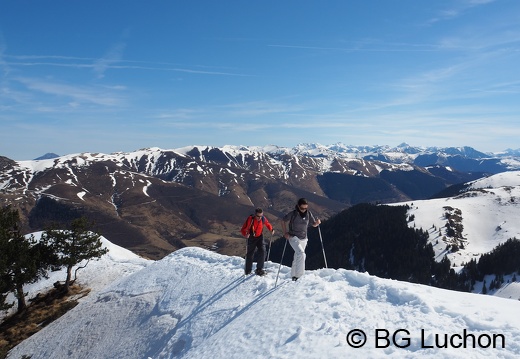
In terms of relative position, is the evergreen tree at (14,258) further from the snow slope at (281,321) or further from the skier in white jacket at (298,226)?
the skier in white jacket at (298,226)

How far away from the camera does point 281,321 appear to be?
13406mm

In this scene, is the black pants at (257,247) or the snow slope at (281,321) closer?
the snow slope at (281,321)

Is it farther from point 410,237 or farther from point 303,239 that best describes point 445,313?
point 410,237

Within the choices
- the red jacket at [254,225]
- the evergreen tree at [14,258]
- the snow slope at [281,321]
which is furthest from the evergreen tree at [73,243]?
the red jacket at [254,225]

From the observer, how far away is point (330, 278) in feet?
57.1

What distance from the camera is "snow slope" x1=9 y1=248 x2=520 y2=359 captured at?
415 inches

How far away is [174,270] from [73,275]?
67.6 ft

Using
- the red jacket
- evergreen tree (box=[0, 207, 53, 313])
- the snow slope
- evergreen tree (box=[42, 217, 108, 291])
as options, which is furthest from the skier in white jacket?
evergreen tree (box=[42, 217, 108, 291])

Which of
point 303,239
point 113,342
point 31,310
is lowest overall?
point 31,310

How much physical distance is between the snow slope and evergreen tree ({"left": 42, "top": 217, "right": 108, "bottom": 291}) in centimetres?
929

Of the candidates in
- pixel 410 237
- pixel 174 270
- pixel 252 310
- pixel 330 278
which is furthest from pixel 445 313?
pixel 410 237

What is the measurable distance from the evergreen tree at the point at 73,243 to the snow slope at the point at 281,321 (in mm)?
9291

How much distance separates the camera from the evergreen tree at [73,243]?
34656 millimetres

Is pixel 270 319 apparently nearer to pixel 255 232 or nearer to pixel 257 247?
pixel 255 232
